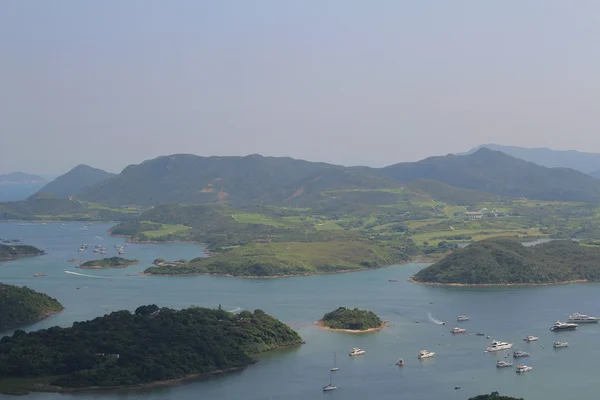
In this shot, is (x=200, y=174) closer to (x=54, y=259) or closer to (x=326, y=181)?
(x=326, y=181)

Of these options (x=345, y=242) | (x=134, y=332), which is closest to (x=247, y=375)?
(x=134, y=332)

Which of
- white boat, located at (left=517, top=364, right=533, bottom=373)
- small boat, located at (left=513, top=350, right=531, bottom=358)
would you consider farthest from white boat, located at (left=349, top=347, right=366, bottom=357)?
white boat, located at (left=517, top=364, right=533, bottom=373)

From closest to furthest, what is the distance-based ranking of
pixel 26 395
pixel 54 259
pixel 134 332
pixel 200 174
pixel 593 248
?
pixel 26 395 < pixel 134 332 < pixel 593 248 < pixel 54 259 < pixel 200 174

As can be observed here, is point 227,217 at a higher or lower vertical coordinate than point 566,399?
higher

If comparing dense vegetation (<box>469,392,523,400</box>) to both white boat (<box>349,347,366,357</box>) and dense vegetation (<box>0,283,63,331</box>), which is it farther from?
dense vegetation (<box>0,283,63,331</box>)

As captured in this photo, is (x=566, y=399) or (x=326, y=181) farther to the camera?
(x=326, y=181)

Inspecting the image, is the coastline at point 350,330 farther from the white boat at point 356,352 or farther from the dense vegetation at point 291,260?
the dense vegetation at point 291,260
